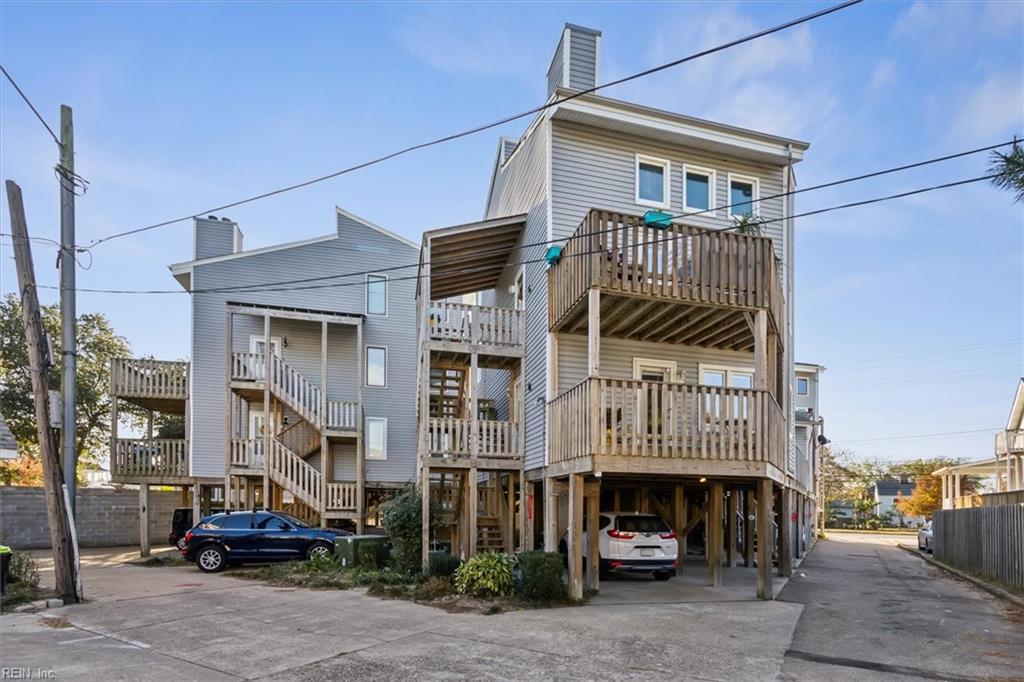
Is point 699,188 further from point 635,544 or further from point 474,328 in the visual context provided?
point 635,544

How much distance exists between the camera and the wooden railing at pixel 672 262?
40.2 feet

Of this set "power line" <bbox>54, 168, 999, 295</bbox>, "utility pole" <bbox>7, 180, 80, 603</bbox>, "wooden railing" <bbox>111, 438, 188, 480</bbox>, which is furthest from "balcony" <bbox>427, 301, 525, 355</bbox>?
"wooden railing" <bbox>111, 438, 188, 480</bbox>

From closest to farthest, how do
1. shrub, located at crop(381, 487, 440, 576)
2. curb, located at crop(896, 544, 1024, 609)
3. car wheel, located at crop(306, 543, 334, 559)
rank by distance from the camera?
curb, located at crop(896, 544, 1024, 609)
shrub, located at crop(381, 487, 440, 576)
car wheel, located at crop(306, 543, 334, 559)

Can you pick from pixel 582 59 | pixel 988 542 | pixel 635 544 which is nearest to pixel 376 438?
pixel 635 544

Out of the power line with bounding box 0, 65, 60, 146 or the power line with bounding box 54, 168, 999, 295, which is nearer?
the power line with bounding box 54, 168, 999, 295

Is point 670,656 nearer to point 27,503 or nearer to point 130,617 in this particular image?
point 130,617

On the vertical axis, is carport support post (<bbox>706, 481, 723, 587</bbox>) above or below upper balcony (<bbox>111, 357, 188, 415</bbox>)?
below

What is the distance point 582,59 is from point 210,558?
14.3 meters

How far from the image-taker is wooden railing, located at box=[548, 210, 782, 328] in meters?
12.2

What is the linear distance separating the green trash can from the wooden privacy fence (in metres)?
12.8

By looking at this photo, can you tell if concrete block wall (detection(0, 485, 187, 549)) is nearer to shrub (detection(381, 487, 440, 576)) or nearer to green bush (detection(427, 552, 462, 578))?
shrub (detection(381, 487, 440, 576))

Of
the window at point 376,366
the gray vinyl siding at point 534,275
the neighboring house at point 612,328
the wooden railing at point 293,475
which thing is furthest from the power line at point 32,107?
the window at point 376,366

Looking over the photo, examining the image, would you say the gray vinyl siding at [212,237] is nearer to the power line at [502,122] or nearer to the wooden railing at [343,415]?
the wooden railing at [343,415]

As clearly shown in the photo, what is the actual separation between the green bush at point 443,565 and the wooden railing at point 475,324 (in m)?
4.63
